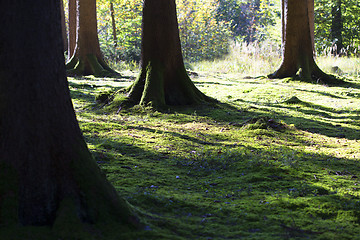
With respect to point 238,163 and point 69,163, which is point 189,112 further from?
point 69,163

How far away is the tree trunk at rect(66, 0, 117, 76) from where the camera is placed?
15.7 m

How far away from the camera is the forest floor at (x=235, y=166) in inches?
136

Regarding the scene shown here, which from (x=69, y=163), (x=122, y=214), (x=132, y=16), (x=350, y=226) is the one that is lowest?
(x=350, y=226)

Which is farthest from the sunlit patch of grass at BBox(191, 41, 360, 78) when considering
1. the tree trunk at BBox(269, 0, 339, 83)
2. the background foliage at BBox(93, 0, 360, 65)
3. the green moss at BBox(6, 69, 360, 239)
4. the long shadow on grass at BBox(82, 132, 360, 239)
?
the long shadow on grass at BBox(82, 132, 360, 239)

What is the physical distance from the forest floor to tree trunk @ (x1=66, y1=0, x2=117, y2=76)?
239 inches

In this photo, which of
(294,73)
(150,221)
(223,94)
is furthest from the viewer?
(294,73)

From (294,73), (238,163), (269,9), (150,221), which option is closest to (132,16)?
(269,9)

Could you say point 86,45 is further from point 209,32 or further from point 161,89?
point 209,32

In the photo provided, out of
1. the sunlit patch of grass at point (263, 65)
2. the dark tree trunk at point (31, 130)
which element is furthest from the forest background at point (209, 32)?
the dark tree trunk at point (31, 130)

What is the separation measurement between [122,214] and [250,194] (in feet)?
5.70

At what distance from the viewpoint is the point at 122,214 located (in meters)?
3.00

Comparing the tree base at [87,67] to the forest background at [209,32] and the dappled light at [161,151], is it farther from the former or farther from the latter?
the forest background at [209,32]

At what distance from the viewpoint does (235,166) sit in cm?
532

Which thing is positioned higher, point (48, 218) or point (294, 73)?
point (294, 73)
